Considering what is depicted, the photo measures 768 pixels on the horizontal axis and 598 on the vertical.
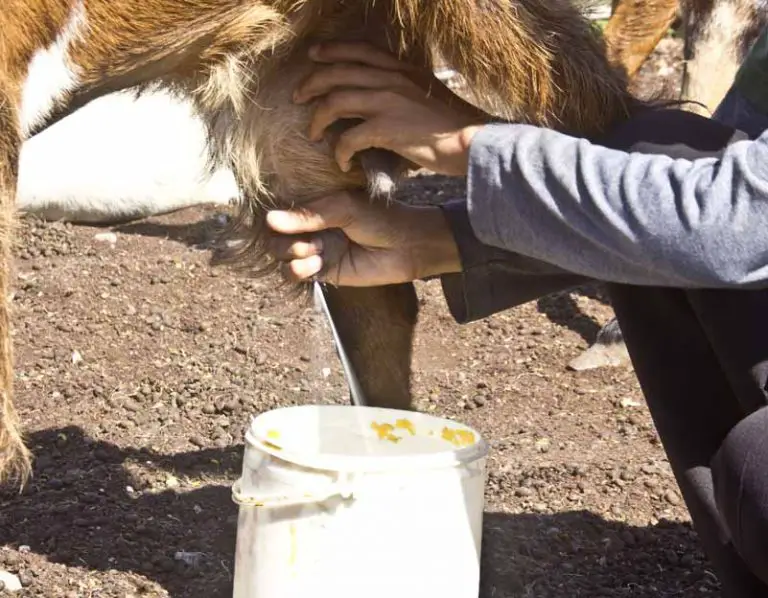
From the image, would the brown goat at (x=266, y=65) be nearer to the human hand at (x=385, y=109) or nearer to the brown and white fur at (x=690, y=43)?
the human hand at (x=385, y=109)

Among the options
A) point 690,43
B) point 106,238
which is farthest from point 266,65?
point 106,238

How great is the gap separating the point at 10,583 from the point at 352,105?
1.10 meters

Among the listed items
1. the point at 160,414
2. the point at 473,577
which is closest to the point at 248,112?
the point at 473,577

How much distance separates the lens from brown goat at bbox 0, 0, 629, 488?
209 cm

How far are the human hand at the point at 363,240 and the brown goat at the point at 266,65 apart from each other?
0.18 feet

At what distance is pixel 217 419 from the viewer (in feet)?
10.4

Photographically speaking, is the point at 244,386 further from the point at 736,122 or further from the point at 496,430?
the point at 736,122

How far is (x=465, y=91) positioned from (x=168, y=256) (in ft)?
7.61

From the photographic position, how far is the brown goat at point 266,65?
2.09 metres

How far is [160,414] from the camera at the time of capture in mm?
3223

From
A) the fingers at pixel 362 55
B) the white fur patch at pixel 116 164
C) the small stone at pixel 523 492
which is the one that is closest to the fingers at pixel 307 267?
the fingers at pixel 362 55

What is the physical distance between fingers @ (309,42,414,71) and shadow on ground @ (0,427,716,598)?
3.34 feet

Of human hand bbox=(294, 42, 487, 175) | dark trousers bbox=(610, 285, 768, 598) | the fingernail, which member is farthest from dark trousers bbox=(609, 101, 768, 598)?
the fingernail

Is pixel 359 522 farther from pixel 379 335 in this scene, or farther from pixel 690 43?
pixel 690 43
